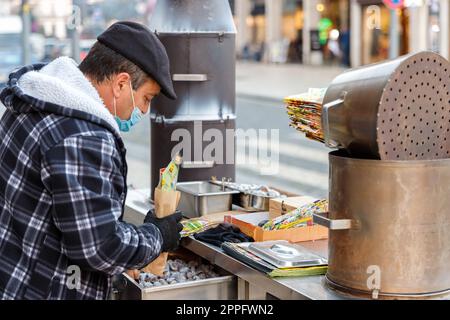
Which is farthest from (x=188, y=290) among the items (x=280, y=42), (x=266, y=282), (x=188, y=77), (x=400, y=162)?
(x=280, y=42)

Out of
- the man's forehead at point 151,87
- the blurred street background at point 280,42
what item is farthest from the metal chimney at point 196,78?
the blurred street background at point 280,42

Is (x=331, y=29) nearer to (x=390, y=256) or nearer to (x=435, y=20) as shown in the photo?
(x=435, y=20)

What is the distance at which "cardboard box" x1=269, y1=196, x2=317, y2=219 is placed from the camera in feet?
12.3

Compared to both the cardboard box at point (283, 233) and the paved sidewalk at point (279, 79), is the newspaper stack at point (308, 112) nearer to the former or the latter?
the cardboard box at point (283, 233)

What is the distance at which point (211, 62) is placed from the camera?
455cm

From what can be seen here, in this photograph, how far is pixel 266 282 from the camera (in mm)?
2947

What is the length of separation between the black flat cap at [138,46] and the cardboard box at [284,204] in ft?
4.43

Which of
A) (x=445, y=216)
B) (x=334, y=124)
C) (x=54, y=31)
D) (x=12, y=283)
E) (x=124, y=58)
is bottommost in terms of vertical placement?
(x=12, y=283)

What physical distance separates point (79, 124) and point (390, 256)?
1.09 metres

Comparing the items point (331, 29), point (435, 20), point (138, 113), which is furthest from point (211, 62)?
point (331, 29)

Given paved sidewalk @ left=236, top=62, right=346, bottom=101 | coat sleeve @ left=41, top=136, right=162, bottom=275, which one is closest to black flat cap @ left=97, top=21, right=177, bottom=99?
coat sleeve @ left=41, top=136, right=162, bottom=275

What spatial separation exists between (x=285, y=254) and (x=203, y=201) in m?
0.99

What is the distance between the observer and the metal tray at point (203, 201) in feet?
13.1

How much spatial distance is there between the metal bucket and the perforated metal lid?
0.07 m
